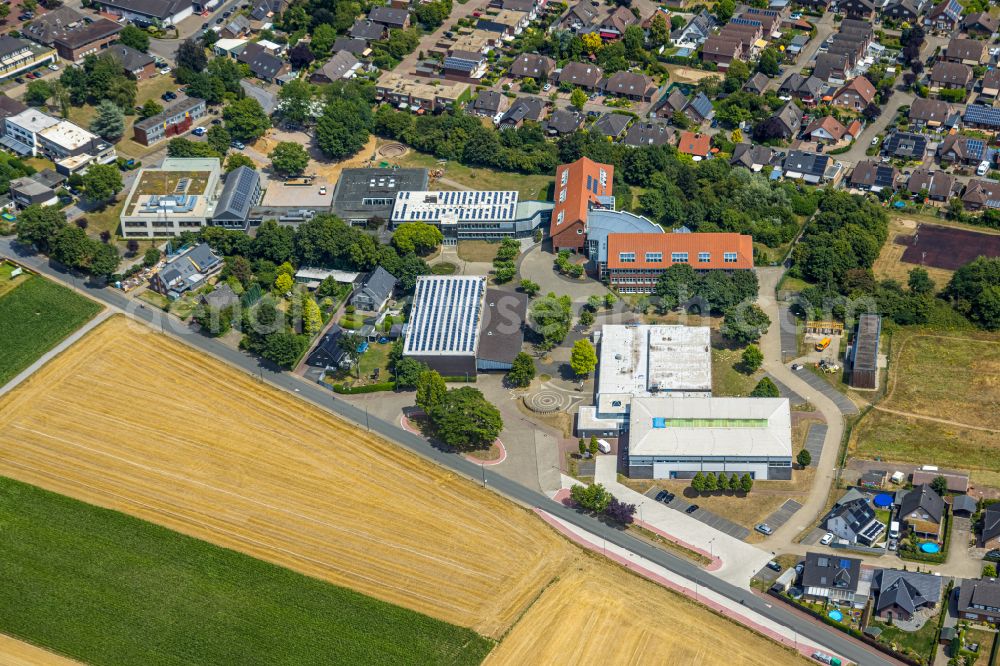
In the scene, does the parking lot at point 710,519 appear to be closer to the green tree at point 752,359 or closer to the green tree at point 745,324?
the green tree at point 752,359

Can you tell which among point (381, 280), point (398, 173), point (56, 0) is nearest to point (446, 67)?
point (398, 173)

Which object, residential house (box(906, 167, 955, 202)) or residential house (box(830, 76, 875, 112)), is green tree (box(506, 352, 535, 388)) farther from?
residential house (box(830, 76, 875, 112))

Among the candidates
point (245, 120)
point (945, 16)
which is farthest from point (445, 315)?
point (945, 16)

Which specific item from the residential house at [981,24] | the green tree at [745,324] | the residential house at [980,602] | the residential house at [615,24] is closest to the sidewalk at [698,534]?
the residential house at [980,602]

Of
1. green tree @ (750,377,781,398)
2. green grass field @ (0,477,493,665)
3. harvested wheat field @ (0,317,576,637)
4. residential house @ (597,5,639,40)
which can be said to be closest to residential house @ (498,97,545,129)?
residential house @ (597,5,639,40)

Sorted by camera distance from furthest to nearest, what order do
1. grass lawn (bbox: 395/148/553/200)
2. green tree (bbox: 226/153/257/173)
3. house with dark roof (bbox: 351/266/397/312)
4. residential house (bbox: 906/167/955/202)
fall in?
green tree (bbox: 226/153/257/173) → grass lawn (bbox: 395/148/553/200) → residential house (bbox: 906/167/955/202) → house with dark roof (bbox: 351/266/397/312)

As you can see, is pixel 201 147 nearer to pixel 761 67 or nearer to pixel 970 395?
pixel 761 67
